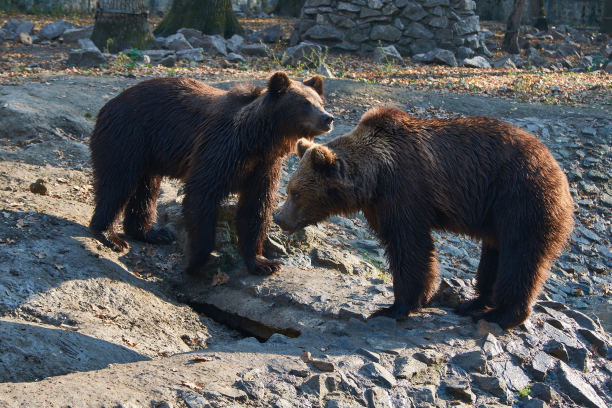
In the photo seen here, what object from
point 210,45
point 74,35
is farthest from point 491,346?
point 74,35

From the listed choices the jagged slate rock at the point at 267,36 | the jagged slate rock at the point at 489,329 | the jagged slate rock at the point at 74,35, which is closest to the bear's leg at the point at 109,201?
the jagged slate rock at the point at 489,329

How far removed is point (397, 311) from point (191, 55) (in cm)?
1119

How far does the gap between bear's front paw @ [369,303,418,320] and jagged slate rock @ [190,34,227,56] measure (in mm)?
12036

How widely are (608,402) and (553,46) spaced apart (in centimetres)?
1915

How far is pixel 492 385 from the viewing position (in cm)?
500

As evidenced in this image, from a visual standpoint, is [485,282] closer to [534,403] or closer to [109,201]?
[534,403]

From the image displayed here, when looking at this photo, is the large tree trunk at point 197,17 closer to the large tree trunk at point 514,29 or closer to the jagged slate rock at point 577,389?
the large tree trunk at point 514,29

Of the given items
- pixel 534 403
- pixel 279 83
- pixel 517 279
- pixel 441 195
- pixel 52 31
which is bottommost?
pixel 534 403

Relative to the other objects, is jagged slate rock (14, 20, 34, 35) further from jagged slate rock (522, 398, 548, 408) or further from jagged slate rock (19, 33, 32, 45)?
jagged slate rock (522, 398, 548, 408)

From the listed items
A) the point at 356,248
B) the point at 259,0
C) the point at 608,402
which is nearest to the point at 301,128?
the point at 356,248

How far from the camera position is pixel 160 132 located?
6.93 meters

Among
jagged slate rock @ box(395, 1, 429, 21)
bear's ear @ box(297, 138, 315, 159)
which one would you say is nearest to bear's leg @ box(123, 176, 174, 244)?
bear's ear @ box(297, 138, 315, 159)

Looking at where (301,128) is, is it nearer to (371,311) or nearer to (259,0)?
(371,311)

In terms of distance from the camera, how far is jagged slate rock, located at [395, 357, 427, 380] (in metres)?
4.89
